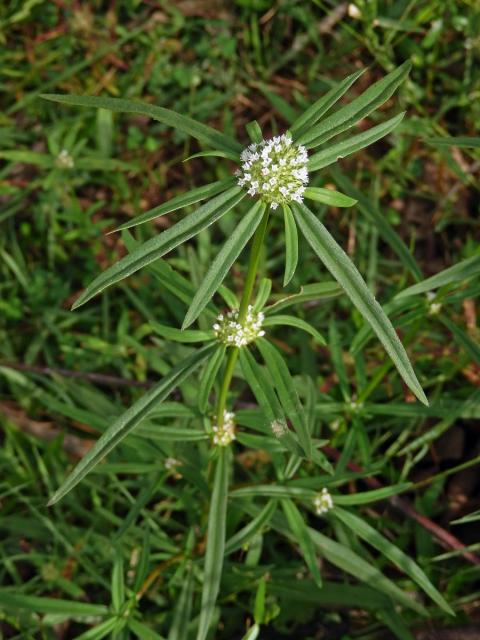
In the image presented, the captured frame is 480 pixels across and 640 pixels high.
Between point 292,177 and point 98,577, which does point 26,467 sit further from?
point 292,177

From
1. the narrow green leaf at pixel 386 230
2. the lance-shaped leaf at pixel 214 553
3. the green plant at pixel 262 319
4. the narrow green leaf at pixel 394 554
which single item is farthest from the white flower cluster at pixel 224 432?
the narrow green leaf at pixel 386 230

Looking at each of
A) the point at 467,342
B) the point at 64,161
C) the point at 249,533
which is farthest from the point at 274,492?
the point at 64,161

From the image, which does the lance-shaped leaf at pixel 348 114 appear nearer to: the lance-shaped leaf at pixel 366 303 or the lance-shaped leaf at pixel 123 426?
the lance-shaped leaf at pixel 366 303

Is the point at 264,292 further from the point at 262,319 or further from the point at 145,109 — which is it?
the point at 145,109

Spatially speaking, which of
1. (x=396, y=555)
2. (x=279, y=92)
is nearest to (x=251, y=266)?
(x=396, y=555)

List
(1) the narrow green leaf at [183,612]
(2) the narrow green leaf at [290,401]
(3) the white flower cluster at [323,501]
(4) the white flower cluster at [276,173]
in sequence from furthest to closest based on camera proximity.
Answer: (1) the narrow green leaf at [183,612], (3) the white flower cluster at [323,501], (2) the narrow green leaf at [290,401], (4) the white flower cluster at [276,173]

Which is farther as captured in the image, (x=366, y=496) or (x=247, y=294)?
(x=366, y=496)
